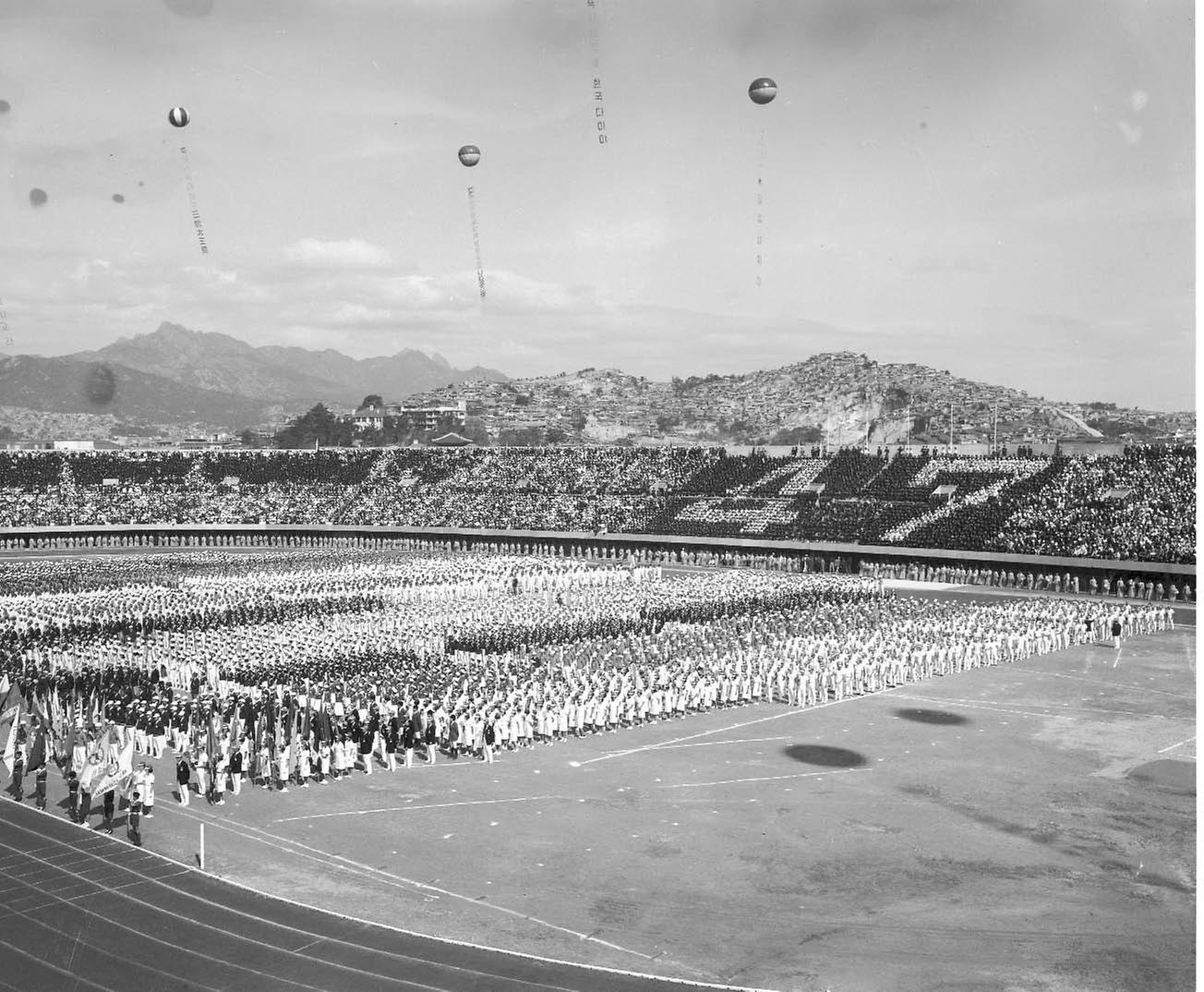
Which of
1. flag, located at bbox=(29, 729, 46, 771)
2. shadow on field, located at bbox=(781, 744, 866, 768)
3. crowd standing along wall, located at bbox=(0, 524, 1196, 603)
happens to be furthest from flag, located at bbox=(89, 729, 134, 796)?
crowd standing along wall, located at bbox=(0, 524, 1196, 603)

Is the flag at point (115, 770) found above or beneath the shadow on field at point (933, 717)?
above

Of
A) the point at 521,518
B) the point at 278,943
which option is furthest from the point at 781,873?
the point at 521,518

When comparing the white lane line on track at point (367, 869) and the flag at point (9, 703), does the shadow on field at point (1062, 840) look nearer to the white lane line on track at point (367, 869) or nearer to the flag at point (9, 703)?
the white lane line on track at point (367, 869)

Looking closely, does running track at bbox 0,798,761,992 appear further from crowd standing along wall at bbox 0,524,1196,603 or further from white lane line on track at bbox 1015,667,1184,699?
crowd standing along wall at bbox 0,524,1196,603

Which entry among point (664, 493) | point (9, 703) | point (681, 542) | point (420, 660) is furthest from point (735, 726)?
point (664, 493)

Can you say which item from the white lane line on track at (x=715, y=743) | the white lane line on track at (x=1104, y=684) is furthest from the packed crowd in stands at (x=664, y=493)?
the white lane line on track at (x=715, y=743)
